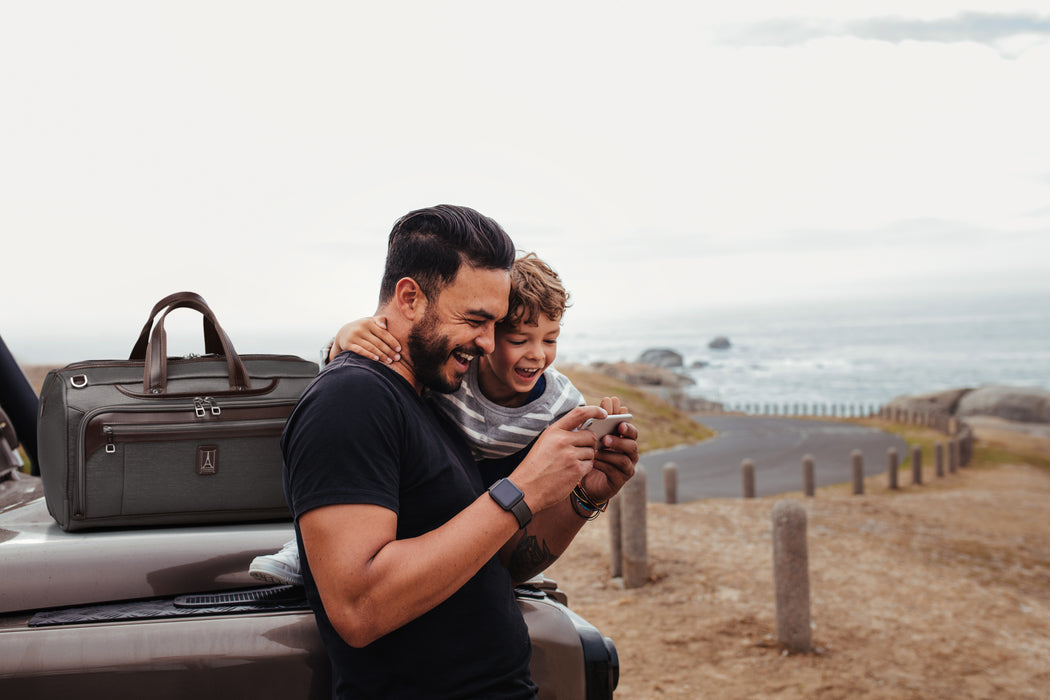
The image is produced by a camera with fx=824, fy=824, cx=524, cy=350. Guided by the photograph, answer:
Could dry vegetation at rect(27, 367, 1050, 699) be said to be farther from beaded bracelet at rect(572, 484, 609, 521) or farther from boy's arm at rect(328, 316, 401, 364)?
beaded bracelet at rect(572, 484, 609, 521)

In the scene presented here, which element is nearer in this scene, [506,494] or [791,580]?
[506,494]

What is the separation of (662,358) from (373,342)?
102869 millimetres

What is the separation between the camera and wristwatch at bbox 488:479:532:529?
5.56ft

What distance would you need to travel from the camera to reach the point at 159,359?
2291 millimetres

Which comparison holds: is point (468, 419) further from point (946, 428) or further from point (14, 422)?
point (946, 428)

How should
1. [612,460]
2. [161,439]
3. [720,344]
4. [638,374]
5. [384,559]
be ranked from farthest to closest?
[720,344] < [638,374] < [161,439] < [612,460] < [384,559]

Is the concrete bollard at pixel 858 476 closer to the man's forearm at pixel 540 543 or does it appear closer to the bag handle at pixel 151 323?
the man's forearm at pixel 540 543

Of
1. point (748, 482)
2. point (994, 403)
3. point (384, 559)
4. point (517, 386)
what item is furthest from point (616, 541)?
point (994, 403)

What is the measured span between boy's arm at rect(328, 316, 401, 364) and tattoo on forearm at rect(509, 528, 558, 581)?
0.66 meters

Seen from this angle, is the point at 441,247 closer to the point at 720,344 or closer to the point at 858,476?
the point at 858,476

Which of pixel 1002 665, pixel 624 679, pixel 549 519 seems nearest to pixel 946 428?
pixel 1002 665

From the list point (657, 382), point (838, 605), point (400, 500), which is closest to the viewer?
point (400, 500)

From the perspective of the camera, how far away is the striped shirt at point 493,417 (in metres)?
2.26

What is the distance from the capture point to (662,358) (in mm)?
103250
